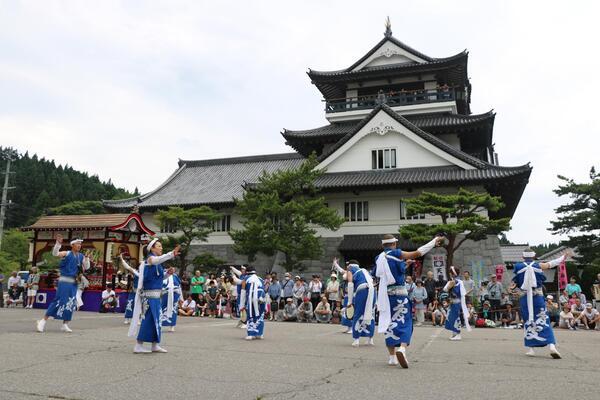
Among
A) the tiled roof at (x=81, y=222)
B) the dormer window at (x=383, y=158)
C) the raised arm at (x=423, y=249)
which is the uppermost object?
the dormer window at (x=383, y=158)

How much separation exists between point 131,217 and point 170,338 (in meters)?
10.2

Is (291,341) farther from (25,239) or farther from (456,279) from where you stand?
(25,239)

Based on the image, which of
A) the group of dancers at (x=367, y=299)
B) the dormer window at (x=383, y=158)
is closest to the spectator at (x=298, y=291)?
the group of dancers at (x=367, y=299)

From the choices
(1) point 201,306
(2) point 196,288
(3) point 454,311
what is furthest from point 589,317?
(2) point 196,288

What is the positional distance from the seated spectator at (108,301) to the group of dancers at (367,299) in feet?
21.8

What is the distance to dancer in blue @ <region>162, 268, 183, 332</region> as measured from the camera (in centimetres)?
1266

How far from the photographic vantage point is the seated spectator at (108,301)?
18.9 metres

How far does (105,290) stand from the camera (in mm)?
19016

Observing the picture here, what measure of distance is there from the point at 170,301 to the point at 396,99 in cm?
2160

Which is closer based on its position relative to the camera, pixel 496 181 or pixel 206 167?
pixel 496 181

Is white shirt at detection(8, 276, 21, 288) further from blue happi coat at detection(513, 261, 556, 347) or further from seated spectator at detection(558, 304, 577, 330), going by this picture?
seated spectator at detection(558, 304, 577, 330)

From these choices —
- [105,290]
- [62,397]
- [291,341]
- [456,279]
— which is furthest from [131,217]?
[62,397]

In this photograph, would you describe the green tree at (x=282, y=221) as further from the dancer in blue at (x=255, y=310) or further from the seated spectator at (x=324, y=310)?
the dancer in blue at (x=255, y=310)

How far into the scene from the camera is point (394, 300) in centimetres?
768
